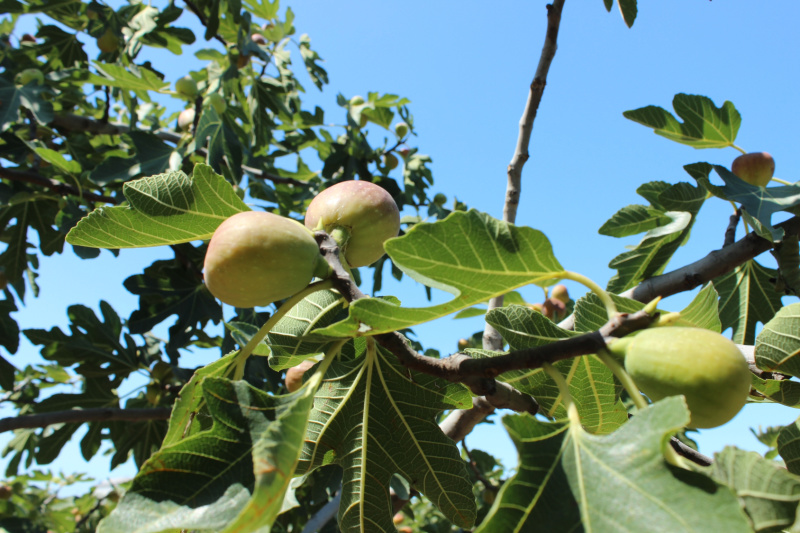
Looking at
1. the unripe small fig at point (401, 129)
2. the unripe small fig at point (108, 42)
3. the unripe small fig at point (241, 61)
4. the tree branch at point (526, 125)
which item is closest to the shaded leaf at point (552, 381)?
the tree branch at point (526, 125)

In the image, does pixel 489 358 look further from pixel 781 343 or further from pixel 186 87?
pixel 186 87

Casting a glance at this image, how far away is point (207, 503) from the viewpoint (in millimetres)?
831

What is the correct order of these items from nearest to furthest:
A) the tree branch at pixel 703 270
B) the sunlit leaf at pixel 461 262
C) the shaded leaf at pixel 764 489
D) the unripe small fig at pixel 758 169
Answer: the shaded leaf at pixel 764 489, the sunlit leaf at pixel 461 262, the tree branch at pixel 703 270, the unripe small fig at pixel 758 169

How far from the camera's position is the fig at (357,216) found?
1.26m

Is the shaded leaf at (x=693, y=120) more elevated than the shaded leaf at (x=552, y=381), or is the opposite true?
the shaded leaf at (x=693, y=120)

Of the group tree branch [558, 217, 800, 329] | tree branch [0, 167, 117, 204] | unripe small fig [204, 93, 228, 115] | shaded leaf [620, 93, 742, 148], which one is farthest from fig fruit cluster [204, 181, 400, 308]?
tree branch [0, 167, 117, 204]

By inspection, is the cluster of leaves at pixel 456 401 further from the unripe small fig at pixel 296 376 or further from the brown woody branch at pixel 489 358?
the unripe small fig at pixel 296 376

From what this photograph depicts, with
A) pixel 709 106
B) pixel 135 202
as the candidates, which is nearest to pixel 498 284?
pixel 135 202

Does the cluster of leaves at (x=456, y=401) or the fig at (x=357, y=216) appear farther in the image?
the fig at (x=357, y=216)

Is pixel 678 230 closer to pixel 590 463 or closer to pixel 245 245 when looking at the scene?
pixel 590 463

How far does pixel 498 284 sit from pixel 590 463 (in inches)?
12.6

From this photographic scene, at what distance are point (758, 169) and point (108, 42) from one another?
13.6 feet

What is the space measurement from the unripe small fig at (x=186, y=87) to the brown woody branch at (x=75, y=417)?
2030 mm

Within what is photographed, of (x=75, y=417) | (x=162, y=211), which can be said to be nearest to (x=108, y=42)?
(x=75, y=417)
